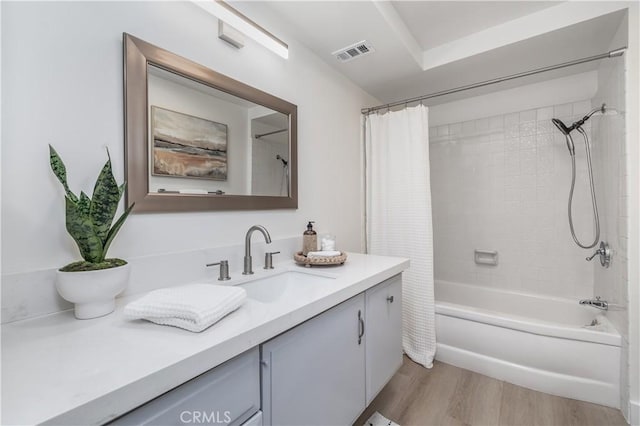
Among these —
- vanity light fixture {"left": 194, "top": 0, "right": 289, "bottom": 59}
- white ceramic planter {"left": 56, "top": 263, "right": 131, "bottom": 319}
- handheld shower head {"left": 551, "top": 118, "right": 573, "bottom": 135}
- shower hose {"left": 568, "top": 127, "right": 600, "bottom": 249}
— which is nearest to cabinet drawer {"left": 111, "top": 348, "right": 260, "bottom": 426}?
white ceramic planter {"left": 56, "top": 263, "right": 131, "bottom": 319}

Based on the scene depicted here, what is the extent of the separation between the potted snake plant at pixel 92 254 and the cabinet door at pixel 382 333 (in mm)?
996

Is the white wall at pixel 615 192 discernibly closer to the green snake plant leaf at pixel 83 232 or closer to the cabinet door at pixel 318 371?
the cabinet door at pixel 318 371

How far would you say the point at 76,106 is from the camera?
0.93 meters

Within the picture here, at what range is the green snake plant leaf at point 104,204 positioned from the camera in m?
0.85

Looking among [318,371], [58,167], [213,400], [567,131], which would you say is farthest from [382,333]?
[567,131]

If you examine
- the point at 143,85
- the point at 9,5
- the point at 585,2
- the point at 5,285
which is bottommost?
the point at 5,285

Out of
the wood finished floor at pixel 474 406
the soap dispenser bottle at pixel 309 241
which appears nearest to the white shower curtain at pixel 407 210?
the wood finished floor at pixel 474 406

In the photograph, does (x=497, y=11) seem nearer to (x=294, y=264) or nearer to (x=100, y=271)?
(x=294, y=264)

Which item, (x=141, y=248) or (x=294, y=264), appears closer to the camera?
(x=141, y=248)

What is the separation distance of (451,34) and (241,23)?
5.04 ft

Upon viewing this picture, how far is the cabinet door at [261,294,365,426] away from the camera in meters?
0.84

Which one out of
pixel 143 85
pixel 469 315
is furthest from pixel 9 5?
pixel 469 315

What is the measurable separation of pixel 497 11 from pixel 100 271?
8.17 ft

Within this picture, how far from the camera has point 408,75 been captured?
2320 mm
